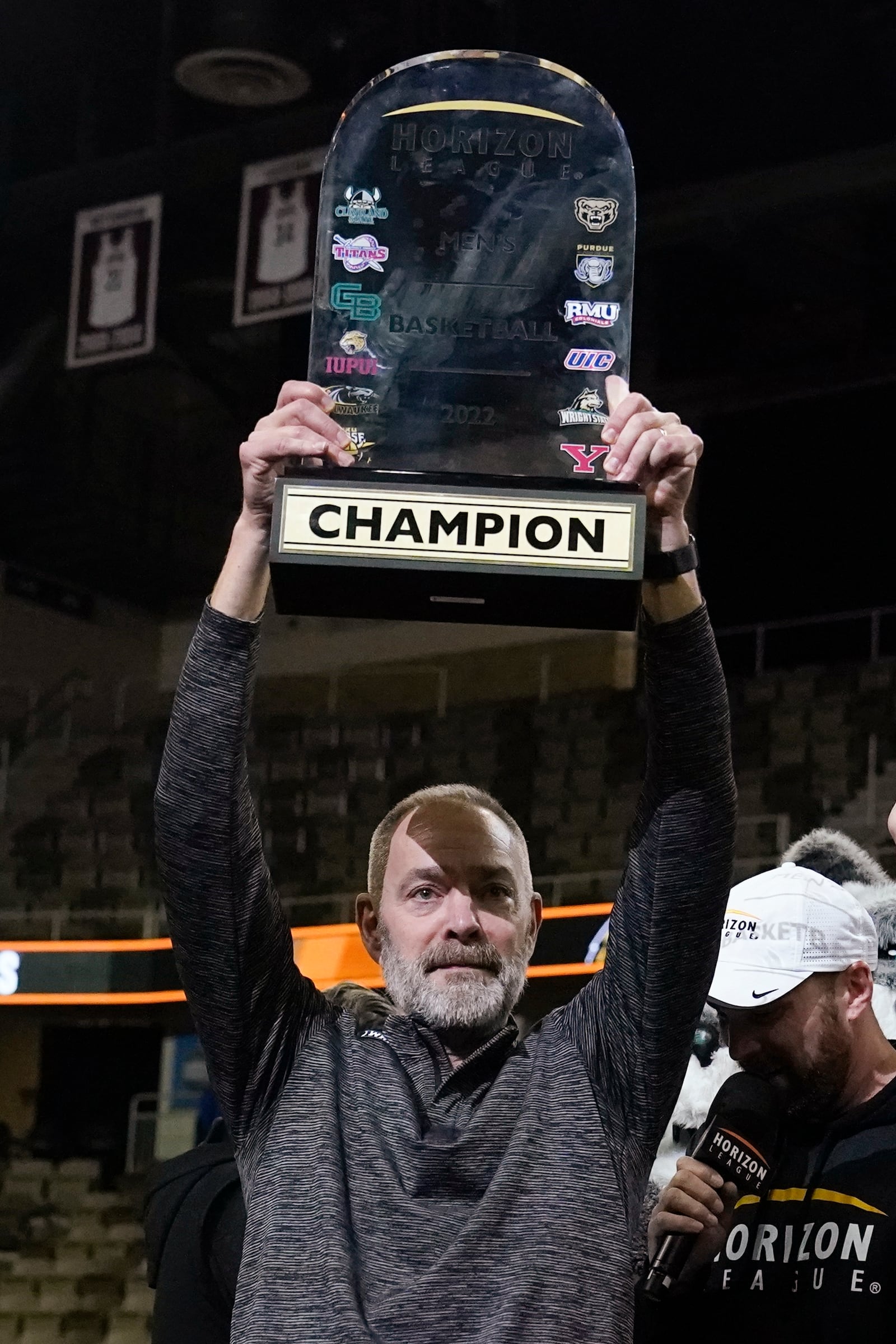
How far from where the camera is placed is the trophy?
1.43 metres

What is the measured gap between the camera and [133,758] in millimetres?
7625

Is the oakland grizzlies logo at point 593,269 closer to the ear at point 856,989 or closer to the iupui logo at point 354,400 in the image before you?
the iupui logo at point 354,400

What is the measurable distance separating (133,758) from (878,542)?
→ 3166mm

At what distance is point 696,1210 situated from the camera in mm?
1477

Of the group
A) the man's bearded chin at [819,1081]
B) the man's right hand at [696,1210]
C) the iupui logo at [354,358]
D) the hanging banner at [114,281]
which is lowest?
the man's right hand at [696,1210]

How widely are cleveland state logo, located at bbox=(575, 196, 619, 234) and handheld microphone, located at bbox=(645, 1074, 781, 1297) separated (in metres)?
0.72

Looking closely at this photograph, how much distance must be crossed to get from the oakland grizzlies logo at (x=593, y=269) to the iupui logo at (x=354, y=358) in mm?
173

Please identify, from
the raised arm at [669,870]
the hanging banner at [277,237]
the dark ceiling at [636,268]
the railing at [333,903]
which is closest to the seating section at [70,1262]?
the railing at [333,903]

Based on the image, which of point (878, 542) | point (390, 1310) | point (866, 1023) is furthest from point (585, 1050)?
point (878, 542)

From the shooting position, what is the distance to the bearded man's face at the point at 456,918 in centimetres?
139

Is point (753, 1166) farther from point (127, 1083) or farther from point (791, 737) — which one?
point (127, 1083)

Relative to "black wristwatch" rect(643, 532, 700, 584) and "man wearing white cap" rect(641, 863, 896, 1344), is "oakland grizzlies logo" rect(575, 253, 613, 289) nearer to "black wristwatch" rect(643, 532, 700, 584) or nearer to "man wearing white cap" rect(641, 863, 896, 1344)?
"black wristwatch" rect(643, 532, 700, 584)

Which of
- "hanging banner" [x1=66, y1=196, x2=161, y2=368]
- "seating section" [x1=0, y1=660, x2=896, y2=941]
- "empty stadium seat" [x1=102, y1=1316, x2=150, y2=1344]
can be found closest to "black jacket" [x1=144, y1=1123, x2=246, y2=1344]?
"seating section" [x1=0, y1=660, x2=896, y2=941]

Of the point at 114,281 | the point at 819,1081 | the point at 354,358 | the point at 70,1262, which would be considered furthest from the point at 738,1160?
the point at 70,1262
